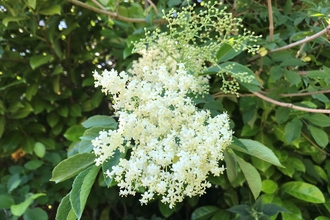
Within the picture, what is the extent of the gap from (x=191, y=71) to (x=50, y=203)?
1.89 ft

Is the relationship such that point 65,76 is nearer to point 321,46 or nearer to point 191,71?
point 191,71

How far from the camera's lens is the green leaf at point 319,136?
75 cm

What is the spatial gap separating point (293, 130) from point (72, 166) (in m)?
0.48

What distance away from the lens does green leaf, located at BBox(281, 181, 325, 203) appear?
2.55 ft

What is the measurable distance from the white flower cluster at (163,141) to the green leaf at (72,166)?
0.07 m

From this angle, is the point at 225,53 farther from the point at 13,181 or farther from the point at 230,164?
the point at 13,181

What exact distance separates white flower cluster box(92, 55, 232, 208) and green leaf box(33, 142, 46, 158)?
1.63ft

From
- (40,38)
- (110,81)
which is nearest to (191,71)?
(110,81)

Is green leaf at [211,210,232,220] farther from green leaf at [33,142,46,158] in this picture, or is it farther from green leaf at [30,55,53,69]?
green leaf at [30,55,53,69]

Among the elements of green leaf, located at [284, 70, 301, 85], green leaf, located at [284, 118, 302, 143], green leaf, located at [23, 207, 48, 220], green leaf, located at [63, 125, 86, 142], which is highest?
green leaf, located at [284, 70, 301, 85]

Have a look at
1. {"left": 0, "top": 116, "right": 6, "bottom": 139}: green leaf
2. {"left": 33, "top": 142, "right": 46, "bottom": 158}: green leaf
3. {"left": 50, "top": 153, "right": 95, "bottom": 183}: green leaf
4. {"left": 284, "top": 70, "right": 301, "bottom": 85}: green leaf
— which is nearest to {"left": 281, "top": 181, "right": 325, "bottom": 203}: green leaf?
{"left": 284, "top": 70, "right": 301, "bottom": 85}: green leaf

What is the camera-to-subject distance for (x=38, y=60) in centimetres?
95

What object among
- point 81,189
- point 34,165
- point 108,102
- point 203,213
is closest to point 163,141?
point 81,189

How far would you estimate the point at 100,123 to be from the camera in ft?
2.09
